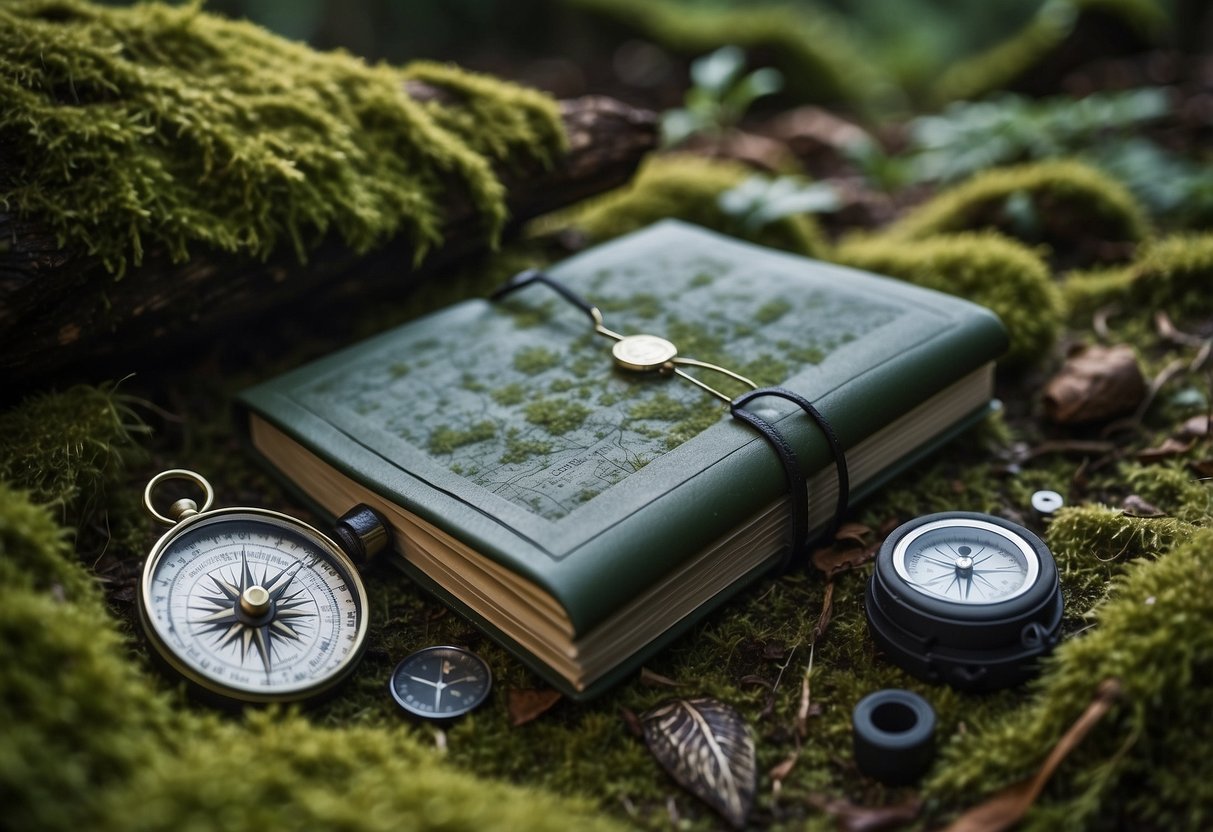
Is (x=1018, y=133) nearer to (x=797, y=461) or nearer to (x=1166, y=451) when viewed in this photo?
(x=1166, y=451)

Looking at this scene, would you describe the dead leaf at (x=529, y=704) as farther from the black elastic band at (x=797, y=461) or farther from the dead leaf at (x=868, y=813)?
the black elastic band at (x=797, y=461)

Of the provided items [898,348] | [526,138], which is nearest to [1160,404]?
[898,348]

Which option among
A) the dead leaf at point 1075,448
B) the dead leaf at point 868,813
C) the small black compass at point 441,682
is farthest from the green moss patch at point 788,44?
the dead leaf at point 868,813

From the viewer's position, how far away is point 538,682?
85.5 inches

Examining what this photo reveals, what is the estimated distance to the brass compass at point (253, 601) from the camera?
6.52ft

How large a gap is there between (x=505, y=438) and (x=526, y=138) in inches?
51.0

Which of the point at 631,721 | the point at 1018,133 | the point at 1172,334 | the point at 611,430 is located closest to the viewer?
the point at 631,721

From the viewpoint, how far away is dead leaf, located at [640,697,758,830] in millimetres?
1911

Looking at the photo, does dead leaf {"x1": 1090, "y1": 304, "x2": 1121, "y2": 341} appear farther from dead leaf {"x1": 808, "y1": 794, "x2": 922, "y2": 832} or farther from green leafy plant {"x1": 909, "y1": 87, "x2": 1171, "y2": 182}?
dead leaf {"x1": 808, "y1": 794, "x2": 922, "y2": 832}

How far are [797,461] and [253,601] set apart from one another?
122cm

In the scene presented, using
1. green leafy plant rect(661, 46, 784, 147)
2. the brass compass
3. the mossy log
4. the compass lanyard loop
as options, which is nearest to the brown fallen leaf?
the compass lanyard loop

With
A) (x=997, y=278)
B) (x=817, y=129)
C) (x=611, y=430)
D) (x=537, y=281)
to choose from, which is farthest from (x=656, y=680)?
(x=817, y=129)

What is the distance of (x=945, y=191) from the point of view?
15.1 feet

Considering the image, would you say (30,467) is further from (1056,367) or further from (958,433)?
(1056,367)
